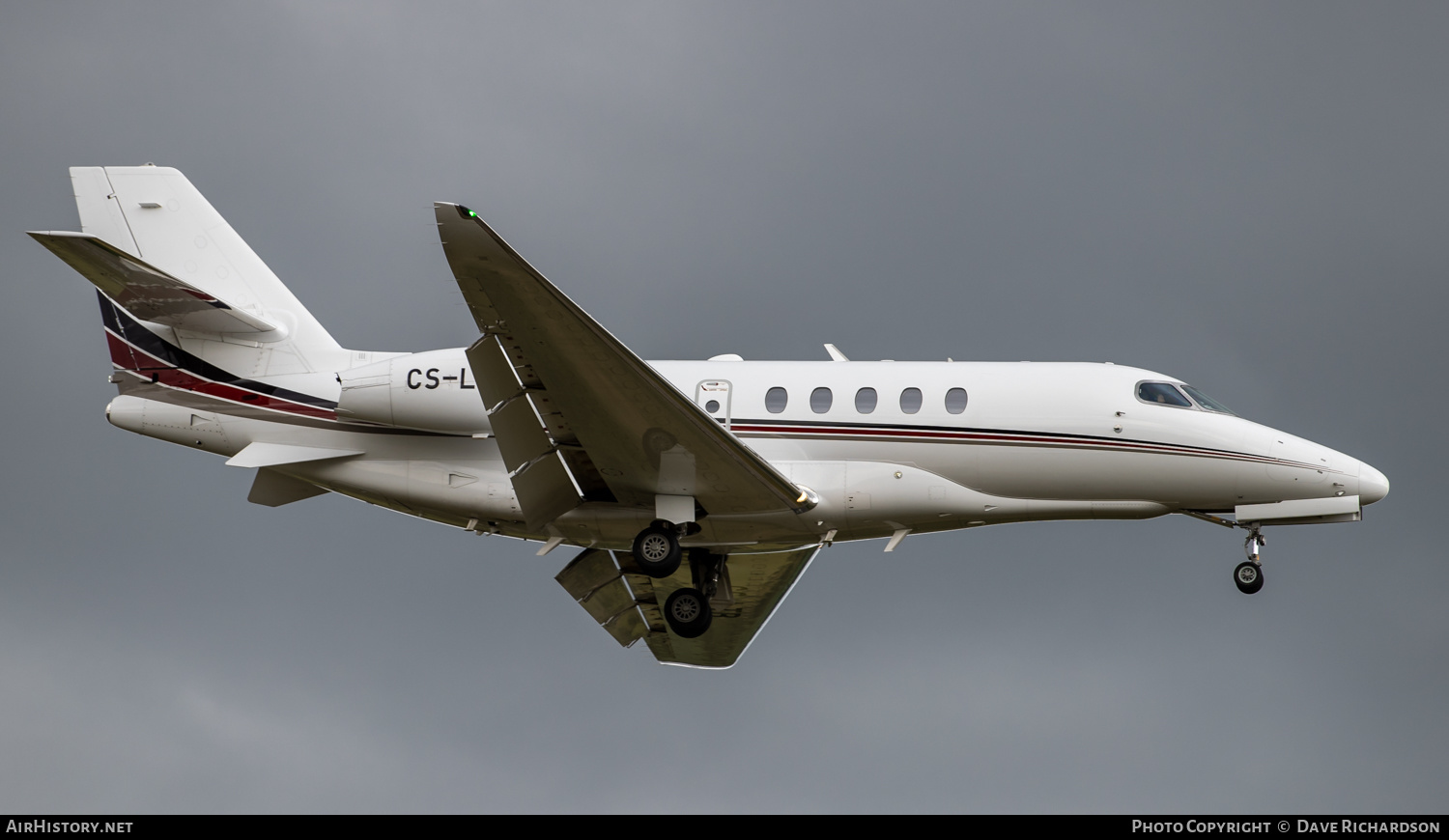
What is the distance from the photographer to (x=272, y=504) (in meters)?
21.7

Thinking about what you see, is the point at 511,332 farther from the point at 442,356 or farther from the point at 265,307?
the point at 265,307

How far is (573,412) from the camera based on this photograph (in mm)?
18344

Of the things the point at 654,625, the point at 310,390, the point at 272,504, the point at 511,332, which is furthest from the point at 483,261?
the point at 654,625

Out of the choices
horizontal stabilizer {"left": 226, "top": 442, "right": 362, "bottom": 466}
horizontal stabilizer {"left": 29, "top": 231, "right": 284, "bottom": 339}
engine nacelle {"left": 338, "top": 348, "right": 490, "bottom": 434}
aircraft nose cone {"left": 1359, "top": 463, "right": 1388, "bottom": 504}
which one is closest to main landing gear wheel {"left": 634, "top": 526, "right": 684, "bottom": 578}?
engine nacelle {"left": 338, "top": 348, "right": 490, "bottom": 434}

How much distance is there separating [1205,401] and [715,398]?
6852mm

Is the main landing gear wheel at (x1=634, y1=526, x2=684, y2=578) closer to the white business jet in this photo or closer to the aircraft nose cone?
the white business jet

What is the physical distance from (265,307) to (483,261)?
7557 mm

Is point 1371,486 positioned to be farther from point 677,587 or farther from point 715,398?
point 677,587

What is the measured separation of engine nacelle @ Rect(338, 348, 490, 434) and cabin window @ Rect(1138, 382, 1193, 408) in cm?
909

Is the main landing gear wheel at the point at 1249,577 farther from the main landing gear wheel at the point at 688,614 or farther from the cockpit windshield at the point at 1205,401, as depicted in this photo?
the main landing gear wheel at the point at 688,614

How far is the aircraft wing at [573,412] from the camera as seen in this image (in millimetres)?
16469

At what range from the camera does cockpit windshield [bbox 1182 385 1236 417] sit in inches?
793

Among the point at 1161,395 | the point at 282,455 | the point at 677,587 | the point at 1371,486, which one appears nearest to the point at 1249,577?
the point at 1371,486

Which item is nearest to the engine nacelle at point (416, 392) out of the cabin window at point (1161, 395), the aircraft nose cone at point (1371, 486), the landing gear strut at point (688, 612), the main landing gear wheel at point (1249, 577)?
the landing gear strut at point (688, 612)
